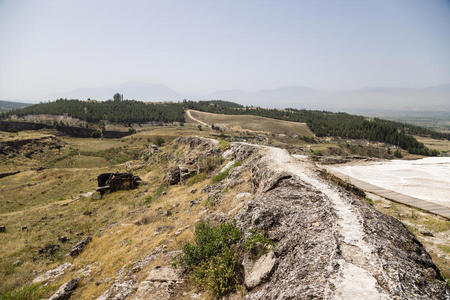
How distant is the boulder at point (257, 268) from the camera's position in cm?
645

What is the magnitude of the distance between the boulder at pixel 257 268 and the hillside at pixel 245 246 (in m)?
0.04

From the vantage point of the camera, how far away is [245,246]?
25.9 ft

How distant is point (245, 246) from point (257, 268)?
108 centimetres

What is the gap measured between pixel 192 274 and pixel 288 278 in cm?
429

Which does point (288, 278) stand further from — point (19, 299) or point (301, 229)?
point (19, 299)

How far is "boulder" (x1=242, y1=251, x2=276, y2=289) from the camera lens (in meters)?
6.45

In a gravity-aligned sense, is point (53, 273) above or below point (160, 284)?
below

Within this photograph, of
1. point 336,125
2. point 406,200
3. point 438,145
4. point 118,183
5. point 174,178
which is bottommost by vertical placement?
point 438,145

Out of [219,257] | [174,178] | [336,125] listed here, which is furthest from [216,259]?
[336,125]

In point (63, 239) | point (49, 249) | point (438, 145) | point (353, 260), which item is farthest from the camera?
point (438, 145)

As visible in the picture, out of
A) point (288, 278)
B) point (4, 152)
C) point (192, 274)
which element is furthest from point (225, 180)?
point (4, 152)

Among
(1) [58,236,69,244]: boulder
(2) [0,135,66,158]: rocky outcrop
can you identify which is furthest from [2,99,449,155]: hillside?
(1) [58,236,69,244]: boulder

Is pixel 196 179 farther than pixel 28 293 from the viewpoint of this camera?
Yes

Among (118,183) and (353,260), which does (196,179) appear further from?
(353,260)
